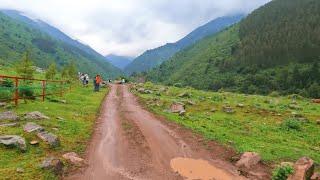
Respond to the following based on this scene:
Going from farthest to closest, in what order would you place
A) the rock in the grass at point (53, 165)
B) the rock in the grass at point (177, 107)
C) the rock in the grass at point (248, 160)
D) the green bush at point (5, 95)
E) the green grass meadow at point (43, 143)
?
the rock in the grass at point (177, 107), the green bush at point (5, 95), the rock in the grass at point (248, 160), the rock in the grass at point (53, 165), the green grass meadow at point (43, 143)

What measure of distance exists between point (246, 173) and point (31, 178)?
7889mm

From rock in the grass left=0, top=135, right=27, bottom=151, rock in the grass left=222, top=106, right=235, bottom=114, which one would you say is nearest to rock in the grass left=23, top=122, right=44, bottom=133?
rock in the grass left=0, top=135, right=27, bottom=151

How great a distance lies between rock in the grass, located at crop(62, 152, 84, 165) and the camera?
15395 mm

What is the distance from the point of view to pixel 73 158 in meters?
15.7

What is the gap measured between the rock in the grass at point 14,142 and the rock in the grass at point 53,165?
1.92 metres

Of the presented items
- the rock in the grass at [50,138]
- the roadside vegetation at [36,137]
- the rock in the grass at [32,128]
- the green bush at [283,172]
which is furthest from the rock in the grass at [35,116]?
the green bush at [283,172]

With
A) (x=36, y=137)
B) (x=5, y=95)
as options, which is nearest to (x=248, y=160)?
(x=36, y=137)

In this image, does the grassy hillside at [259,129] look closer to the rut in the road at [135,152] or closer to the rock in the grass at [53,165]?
the rut in the road at [135,152]

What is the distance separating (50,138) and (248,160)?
8.29 metres

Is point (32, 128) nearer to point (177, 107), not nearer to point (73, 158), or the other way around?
point (73, 158)

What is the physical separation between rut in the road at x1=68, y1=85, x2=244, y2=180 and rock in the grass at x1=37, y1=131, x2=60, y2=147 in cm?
142

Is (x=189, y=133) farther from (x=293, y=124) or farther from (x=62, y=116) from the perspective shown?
(x=293, y=124)

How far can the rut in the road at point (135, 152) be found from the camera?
1469 centimetres

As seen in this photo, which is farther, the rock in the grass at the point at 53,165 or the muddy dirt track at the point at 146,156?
the muddy dirt track at the point at 146,156
